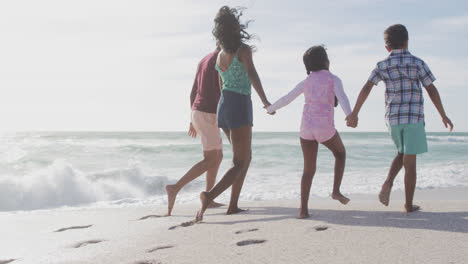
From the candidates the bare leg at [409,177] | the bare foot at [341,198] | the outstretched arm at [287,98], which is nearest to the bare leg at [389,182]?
the bare leg at [409,177]

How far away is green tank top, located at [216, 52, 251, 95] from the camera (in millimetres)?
3604

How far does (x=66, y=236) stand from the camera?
3809mm

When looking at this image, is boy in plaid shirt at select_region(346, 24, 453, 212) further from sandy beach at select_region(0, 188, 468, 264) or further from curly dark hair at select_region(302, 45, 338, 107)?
sandy beach at select_region(0, 188, 468, 264)

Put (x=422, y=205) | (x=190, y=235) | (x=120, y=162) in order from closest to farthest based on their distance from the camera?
(x=190, y=235) < (x=422, y=205) < (x=120, y=162)

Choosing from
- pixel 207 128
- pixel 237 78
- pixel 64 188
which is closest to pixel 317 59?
pixel 237 78

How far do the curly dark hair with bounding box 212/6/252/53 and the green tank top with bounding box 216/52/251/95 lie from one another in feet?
0.39

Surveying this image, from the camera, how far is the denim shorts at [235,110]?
3.58 m

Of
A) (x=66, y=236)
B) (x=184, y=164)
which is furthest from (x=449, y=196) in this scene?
(x=184, y=164)

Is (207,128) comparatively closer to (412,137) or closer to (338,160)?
(338,160)

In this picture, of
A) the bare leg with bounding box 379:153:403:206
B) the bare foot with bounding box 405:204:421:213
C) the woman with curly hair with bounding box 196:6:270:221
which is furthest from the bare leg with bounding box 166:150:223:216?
the bare foot with bounding box 405:204:421:213

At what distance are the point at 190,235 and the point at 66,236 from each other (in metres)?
1.33

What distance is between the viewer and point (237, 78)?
3.62 m

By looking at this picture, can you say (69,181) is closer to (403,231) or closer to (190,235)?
(190,235)

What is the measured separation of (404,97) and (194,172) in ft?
6.78
